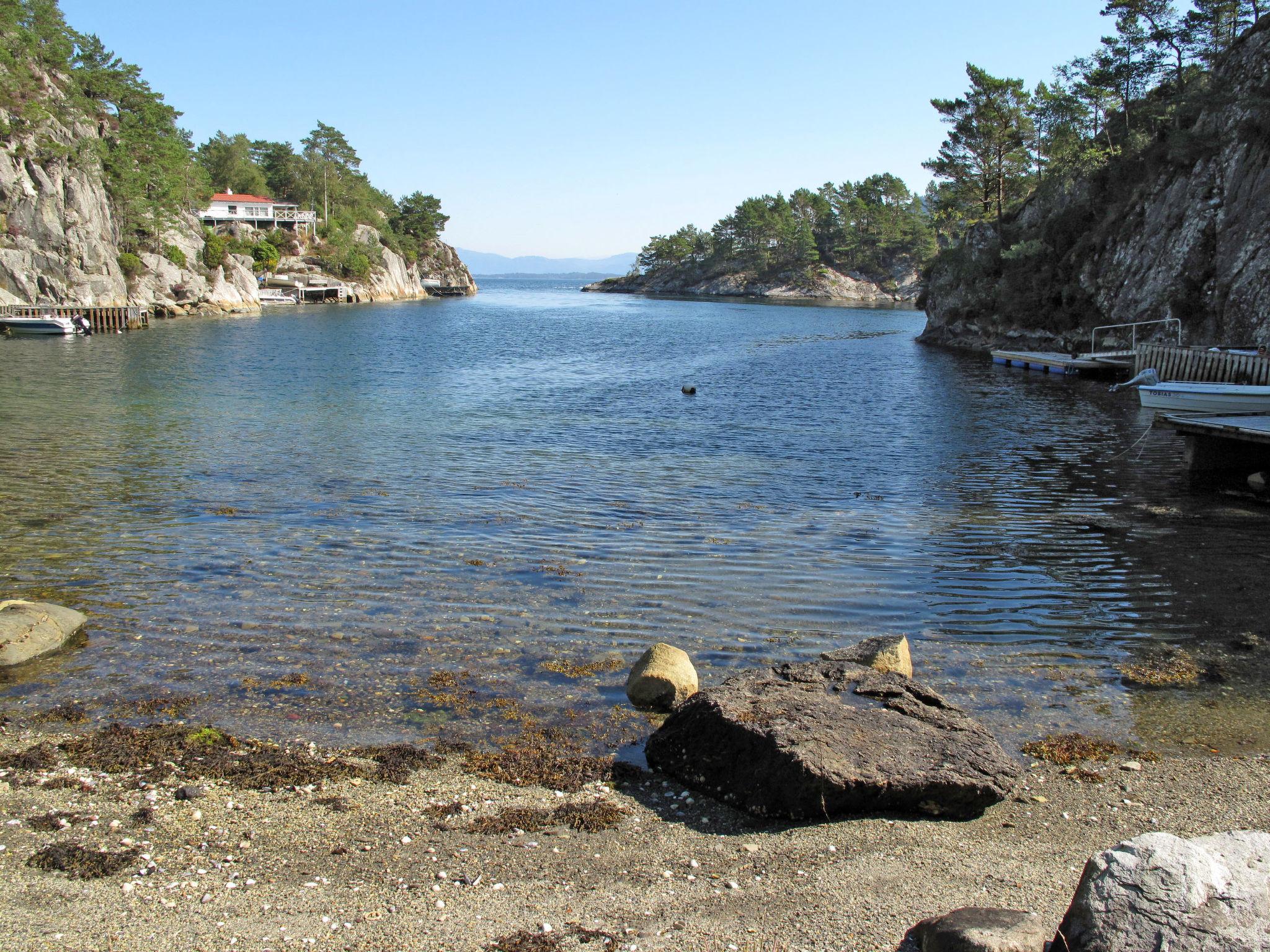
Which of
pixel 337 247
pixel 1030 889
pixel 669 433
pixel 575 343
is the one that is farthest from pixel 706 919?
pixel 337 247

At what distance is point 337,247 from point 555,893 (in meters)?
152

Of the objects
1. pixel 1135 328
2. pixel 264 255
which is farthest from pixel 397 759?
pixel 264 255

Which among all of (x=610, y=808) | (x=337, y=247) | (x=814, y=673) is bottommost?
(x=610, y=808)

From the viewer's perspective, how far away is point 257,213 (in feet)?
470

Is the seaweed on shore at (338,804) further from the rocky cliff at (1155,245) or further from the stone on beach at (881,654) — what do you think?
the rocky cliff at (1155,245)

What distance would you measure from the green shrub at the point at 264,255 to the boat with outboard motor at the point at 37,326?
6687 centimetres

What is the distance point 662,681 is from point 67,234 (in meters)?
90.7

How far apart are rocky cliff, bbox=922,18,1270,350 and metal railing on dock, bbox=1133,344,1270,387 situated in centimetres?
622

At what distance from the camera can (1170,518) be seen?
2167cm

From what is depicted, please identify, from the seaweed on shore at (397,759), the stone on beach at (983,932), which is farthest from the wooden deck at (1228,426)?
the seaweed on shore at (397,759)

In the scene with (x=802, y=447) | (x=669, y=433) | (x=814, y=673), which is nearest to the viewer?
(x=814, y=673)

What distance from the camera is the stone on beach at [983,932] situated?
6.04 meters

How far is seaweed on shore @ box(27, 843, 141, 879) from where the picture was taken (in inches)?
295

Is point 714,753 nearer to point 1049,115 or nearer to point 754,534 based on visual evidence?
point 754,534
